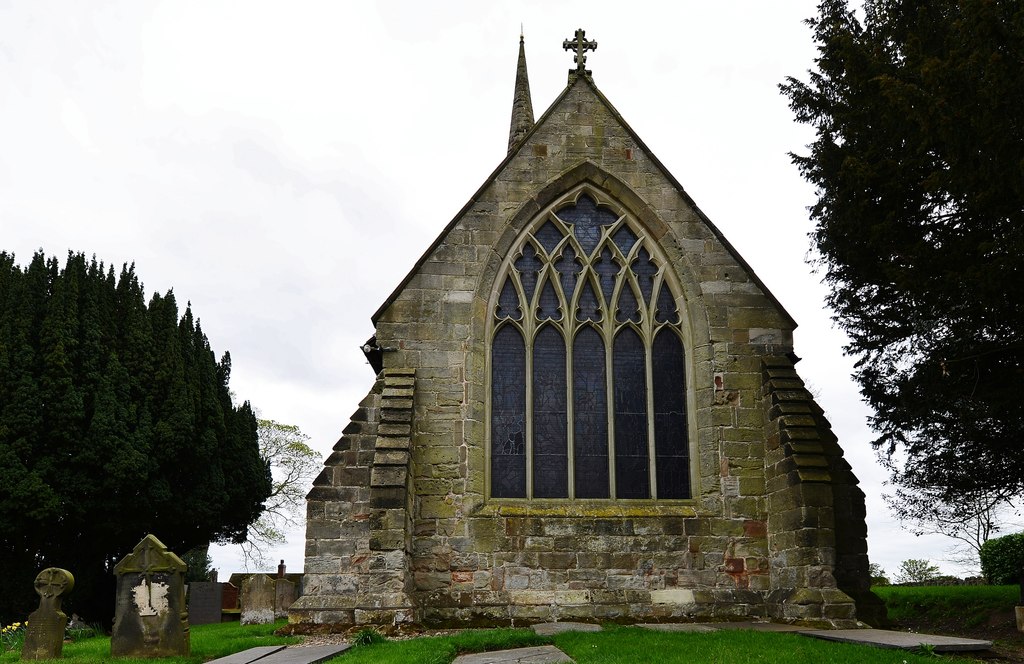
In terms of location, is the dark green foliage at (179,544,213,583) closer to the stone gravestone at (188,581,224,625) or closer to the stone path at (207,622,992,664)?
the stone gravestone at (188,581,224,625)

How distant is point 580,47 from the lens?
1578 cm

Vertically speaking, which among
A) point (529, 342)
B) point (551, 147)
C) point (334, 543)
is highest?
point (551, 147)

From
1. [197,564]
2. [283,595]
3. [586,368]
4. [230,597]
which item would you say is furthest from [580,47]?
[197,564]

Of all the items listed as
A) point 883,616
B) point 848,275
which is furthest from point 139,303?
point 883,616

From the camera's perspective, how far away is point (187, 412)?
80.1 feet

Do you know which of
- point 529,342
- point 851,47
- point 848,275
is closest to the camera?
point 851,47

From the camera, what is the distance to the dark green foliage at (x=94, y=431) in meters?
21.3

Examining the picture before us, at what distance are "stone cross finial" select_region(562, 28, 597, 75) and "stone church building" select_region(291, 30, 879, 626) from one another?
0.31 ft

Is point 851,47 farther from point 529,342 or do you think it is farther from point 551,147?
point 529,342

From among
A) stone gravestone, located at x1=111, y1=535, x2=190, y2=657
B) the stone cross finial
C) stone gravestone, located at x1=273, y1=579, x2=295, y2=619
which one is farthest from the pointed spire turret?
stone gravestone, located at x1=111, y1=535, x2=190, y2=657

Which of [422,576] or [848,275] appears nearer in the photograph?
[422,576]

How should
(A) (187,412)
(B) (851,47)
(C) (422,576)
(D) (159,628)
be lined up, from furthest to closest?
1. (A) (187,412)
2. (C) (422,576)
3. (B) (851,47)
4. (D) (159,628)

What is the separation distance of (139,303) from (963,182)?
22.0 metres

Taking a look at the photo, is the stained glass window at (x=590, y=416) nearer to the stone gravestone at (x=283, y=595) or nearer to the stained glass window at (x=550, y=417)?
the stained glass window at (x=550, y=417)
